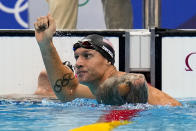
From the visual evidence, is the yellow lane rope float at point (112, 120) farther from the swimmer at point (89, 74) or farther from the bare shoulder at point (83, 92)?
the bare shoulder at point (83, 92)

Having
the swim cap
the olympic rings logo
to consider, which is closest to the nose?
the swim cap

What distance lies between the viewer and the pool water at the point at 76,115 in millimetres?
4582

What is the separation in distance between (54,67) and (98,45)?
500 millimetres

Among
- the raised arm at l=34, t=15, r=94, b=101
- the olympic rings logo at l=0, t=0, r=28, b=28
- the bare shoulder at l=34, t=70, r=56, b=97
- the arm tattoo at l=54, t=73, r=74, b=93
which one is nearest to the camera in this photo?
the raised arm at l=34, t=15, r=94, b=101

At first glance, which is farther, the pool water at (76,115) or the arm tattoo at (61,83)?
the arm tattoo at (61,83)

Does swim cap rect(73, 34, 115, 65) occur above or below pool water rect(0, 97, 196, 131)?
above

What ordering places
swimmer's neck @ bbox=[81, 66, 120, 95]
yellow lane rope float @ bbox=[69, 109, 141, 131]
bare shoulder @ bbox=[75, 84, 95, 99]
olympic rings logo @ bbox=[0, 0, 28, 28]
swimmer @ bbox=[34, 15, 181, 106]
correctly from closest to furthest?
yellow lane rope float @ bbox=[69, 109, 141, 131], swimmer @ bbox=[34, 15, 181, 106], swimmer's neck @ bbox=[81, 66, 120, 95], bare shoulder @ bbox=[75, 84, 95, 99], olympic rings logo @ bbox=[0, 0, 28, 28]

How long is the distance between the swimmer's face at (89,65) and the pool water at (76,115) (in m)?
0.29

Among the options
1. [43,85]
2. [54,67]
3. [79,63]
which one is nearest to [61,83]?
[54,67]

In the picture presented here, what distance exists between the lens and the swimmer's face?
5.78m

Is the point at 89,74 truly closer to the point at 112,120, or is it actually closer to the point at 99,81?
the point at 99,81

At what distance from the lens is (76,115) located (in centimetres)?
527

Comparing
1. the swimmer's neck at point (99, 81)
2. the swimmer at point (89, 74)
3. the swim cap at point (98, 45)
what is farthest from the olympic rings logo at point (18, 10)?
the swimmer's neck at point (99, 81)

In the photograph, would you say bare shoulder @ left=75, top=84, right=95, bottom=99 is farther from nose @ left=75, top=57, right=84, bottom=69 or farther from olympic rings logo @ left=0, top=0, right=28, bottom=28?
olympic rings logo @ left=0, top=0, right=28, bottom=28
